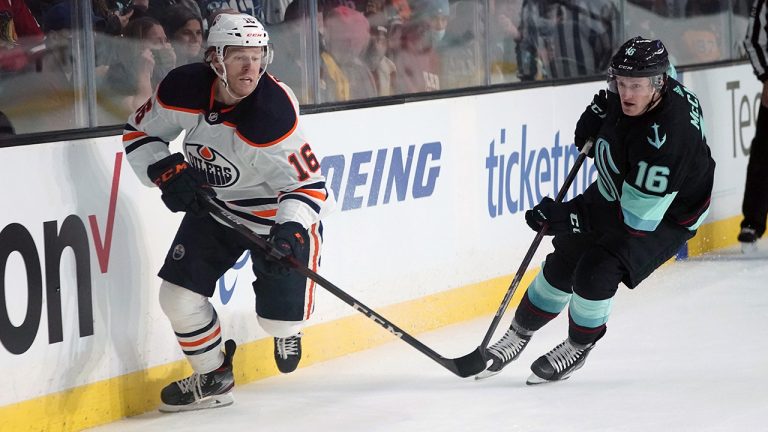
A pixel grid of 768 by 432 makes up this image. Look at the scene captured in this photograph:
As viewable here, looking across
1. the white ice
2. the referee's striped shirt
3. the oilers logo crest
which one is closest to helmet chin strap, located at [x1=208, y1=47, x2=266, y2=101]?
the oilers logo crest

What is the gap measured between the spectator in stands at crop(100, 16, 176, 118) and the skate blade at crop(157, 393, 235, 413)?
0.85m

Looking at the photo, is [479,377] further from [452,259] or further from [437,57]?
[437,57]

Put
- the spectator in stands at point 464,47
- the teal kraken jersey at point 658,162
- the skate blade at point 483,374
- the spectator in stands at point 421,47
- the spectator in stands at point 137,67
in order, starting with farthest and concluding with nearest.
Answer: the spectator in stands at point 464,47 < the spectator in stands at point 421,47 < the skate blade at point 483,374 < the spectator in stands at point 137,67 < the teal kraken jersey at point 658,162

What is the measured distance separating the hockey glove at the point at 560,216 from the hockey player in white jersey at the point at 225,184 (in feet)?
2.08

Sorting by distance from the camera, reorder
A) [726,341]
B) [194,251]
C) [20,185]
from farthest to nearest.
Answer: [726,341]
[194,251]
[20,185]

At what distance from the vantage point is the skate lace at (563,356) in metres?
4.17

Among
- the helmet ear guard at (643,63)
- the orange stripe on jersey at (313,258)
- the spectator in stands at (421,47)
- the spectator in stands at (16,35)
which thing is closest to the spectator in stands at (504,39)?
the spectator in stands at (421,47)

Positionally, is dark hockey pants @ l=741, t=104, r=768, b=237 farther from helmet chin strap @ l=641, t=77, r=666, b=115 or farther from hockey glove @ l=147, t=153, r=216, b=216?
hockey glove @ l=147, t=153, r=216, b=216

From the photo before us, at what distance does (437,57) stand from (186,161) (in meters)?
1.84

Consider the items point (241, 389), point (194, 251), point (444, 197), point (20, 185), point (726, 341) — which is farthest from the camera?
point (444, 197)

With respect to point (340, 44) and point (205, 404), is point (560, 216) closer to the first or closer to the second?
point (205, 404)

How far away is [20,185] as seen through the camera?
3.58 m

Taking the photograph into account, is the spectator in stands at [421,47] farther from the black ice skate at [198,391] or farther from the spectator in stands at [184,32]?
the black ice skate at [198,391]

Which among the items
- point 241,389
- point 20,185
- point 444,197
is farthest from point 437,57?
point 20,185
